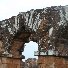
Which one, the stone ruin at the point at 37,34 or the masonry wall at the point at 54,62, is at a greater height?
the stone ruin at the point at 37,34

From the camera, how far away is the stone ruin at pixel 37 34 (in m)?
9.12

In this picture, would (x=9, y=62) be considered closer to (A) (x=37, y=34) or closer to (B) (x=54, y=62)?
(A) (x=37, y=34)

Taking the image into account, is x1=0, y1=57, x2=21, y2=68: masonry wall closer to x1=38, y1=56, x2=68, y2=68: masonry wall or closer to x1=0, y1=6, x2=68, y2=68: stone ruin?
x1=0, y1=6, x2=68, y2=68: stone ruin

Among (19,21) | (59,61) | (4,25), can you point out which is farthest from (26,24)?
(59,61)

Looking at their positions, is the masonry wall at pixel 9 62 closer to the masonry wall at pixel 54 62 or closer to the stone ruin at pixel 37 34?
the stone ruin at pixel 37 34

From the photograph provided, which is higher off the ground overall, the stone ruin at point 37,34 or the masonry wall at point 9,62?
the stone ruin at point 37,34

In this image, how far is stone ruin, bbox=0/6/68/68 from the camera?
9117 millimetres

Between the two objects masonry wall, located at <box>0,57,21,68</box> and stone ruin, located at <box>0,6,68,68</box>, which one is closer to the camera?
stone ruin, located at <box>0,6,68,68</box>

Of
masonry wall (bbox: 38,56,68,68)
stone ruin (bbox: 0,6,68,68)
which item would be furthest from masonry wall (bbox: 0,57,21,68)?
masonry wall (bbox: 38,56,68,68)

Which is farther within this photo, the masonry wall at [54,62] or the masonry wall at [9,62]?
the masonry wall at [9,62]

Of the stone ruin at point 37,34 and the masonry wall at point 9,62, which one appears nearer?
the stone ruin at point 37,34

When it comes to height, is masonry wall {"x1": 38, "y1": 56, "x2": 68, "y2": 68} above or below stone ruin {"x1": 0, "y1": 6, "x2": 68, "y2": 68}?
below

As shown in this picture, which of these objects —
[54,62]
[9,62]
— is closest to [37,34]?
[54,62]

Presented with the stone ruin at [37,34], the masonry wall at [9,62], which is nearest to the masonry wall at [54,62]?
the stone ruin at [37,34]
